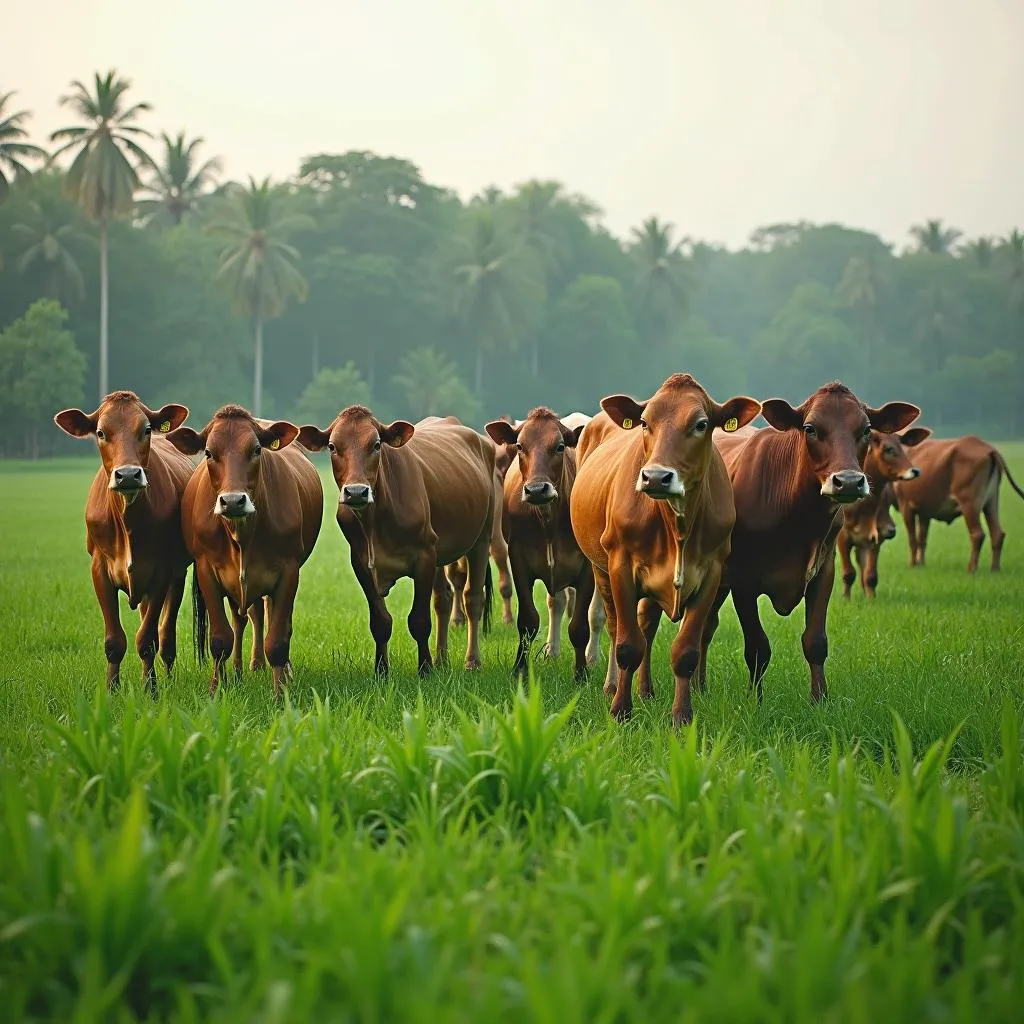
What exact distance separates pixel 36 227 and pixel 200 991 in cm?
6945

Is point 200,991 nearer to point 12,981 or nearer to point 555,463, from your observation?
point 12,981

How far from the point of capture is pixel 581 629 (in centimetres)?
833

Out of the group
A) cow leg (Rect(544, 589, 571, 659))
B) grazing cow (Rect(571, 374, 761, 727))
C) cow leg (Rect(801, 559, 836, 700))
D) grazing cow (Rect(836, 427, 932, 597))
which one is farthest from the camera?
grazing cow (Rect(836, 427, 932, 597))

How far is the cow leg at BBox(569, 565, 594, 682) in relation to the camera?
27.2ft

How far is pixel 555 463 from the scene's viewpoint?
28.5 feet

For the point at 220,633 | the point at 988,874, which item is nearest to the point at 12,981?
the point at 988,874

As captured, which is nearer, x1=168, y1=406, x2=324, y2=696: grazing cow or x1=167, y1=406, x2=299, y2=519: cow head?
x1=167, y1=406, x2=299, y2=519: cow head

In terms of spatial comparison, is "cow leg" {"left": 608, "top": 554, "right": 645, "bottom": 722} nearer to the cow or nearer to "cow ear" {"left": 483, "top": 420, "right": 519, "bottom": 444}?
the cow

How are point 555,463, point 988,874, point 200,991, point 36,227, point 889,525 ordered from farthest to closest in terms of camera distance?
point 36,227 → point 889,525 → point 555,463 → point 988,874 → point 200,991

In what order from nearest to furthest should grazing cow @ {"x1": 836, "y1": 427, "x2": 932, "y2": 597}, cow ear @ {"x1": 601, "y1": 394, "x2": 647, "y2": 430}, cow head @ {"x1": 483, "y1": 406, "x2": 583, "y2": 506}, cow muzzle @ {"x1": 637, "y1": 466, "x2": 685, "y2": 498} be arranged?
1. cow muzzle @ {"x1": 637, "y1": 466, "x2": 685, "y2": 498}
2. cow ear @ {"x1": 601, "y1": 394, "x2": 647, "y2": 430}
3. cow head @ {"x1": 483, "y1": 406, "x2": 583, "y2": 506}
4. grazing cow @ {"x1": 836, "y1": 427, "x2": 932, "y2": 597}

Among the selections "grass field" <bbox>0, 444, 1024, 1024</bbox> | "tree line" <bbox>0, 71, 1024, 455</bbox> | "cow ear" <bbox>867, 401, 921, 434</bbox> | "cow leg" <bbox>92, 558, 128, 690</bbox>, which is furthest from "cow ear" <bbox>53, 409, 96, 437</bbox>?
"tree line" <bbox>0, 71, 1024, 455</bbox>

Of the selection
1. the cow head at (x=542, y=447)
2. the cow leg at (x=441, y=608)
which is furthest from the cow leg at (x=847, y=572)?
the cow head at (x=542, y=447)

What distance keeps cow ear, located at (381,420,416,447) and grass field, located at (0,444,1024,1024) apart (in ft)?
7.29

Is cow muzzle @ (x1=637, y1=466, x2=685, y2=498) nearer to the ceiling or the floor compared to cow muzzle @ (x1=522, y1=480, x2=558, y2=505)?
nearer to the ceiling
